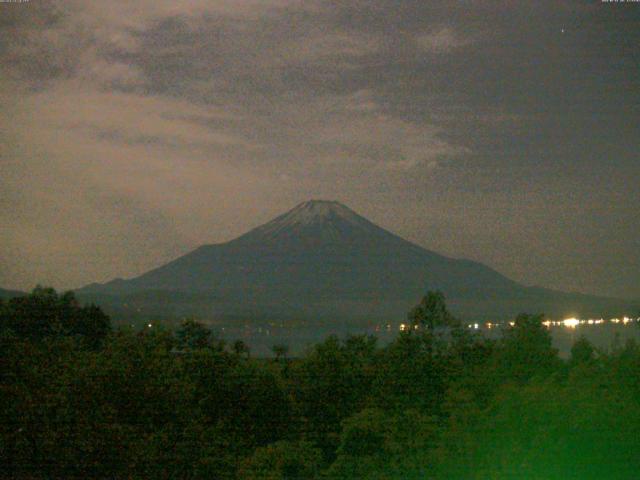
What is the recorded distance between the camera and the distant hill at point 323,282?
855 cm

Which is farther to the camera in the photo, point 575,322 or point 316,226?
point 316,226

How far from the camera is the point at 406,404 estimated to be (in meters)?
3.88

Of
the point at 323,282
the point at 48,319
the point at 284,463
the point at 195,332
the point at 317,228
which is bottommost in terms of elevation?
the point at 284,463

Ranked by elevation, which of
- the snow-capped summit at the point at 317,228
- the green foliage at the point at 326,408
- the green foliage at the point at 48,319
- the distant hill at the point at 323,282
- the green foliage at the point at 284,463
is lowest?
the green foliage at the point at 284,463

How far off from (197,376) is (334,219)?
20.6m

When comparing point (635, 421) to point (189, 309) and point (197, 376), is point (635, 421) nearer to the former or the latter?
point (197, 376)

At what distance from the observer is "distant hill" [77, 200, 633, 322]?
8.55 meters

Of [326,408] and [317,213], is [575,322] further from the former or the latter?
[317,213]

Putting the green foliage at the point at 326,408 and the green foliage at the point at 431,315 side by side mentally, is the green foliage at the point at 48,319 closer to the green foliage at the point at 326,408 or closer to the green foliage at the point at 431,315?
the green foliage at the point at 326,408

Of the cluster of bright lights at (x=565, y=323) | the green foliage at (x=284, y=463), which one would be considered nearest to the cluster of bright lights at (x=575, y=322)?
the cluster of bright lights at (x=565, y=323)

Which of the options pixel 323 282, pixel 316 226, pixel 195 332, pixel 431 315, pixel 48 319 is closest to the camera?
pixel 431 315

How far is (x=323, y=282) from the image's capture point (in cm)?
1662

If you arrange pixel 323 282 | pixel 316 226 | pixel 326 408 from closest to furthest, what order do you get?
pixel 326 408 < pixel 323 282 < pixel 316 226

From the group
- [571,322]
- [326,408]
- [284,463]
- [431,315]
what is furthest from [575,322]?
[284,463]
